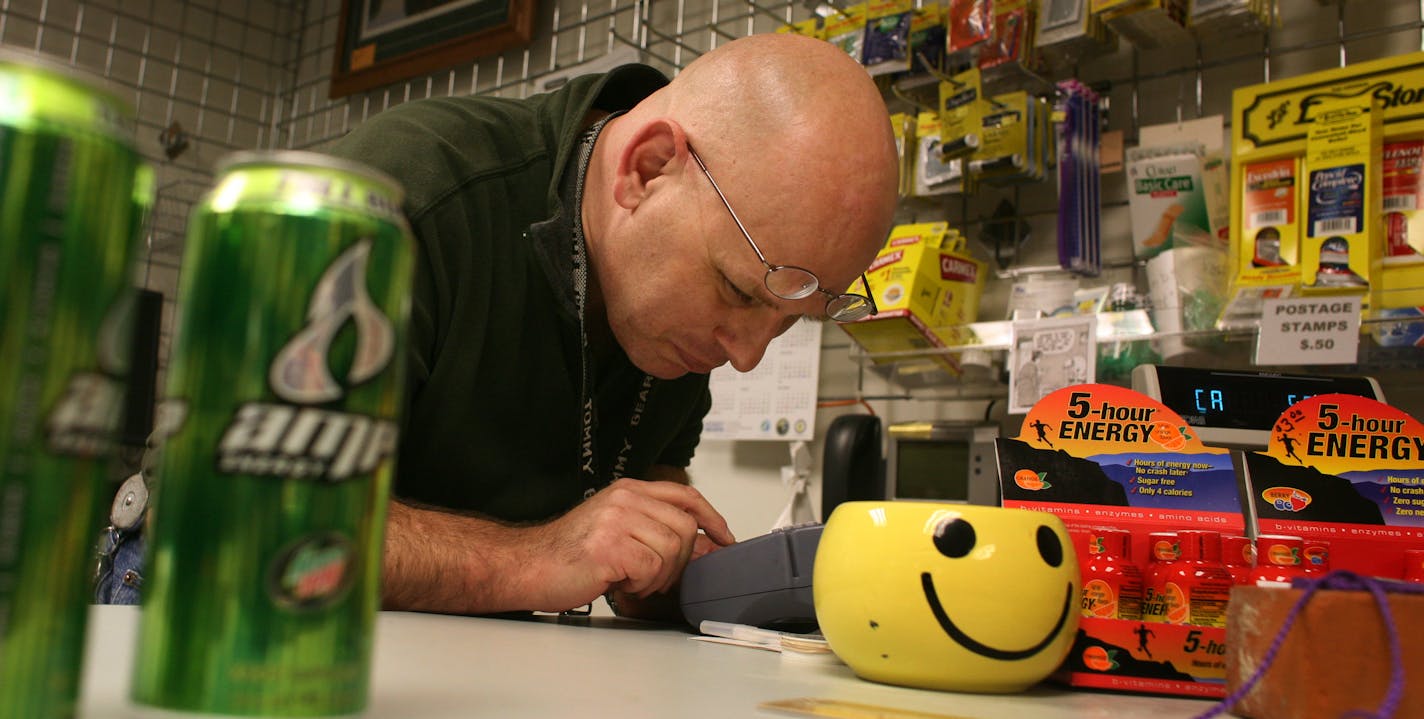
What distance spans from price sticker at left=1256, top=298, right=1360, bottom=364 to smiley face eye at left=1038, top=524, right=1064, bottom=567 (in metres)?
0.84

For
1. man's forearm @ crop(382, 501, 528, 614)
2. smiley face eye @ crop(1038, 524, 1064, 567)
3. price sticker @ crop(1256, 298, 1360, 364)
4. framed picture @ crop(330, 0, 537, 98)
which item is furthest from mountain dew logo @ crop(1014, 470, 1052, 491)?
framed picture @ crop(330, 0, 537, 98)

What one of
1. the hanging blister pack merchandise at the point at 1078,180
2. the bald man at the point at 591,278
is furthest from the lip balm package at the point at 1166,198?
the bald man at the point at 591,278

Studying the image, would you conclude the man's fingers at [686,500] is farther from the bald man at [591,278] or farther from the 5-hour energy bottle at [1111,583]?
the 5-hour energy bottle at [1111,583]

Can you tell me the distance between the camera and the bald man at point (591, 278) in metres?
0.97

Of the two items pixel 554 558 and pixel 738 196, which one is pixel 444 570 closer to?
pixel 554 558

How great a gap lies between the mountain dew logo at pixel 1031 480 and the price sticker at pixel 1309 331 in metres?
0.74

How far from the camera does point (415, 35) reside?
3092mm

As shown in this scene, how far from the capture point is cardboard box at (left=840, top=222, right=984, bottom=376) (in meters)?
1.73

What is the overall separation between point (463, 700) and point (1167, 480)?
1.67 feet

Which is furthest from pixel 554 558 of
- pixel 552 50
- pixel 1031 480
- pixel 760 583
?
pixel 552 50

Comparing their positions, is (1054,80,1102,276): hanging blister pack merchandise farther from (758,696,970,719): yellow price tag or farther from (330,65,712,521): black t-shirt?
(758,696,970,719): yellow price tag

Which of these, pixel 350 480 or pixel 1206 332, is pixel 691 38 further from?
pixel 350 480

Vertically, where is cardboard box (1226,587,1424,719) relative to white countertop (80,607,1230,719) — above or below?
above

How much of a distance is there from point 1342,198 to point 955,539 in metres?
1.12
